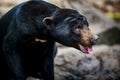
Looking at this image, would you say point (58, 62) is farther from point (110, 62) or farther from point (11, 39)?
point (11, 39)

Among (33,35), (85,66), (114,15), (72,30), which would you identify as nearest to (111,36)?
(85,66)

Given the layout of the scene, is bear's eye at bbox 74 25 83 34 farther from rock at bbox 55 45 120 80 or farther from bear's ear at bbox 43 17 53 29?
rock at bbox 55 45 120 80

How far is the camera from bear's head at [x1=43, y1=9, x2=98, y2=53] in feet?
19.4

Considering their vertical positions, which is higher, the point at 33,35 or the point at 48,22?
the point at 48,22

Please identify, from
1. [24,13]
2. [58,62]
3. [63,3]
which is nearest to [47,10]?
[24,13]

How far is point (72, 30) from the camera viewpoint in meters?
5.97

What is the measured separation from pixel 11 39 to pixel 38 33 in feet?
1.36

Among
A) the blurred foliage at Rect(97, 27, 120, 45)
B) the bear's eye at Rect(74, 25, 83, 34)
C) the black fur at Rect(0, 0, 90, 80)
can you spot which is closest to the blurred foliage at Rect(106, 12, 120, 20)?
the blurred foliage at Rect(97, 27, 120, 45)

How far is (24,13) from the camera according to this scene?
6406 millimetres

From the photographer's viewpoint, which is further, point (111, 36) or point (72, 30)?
point (111, 36)

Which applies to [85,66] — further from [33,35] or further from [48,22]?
[48,22]

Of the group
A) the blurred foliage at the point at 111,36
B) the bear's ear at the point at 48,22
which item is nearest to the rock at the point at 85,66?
the bear's ear at the point at 48,22

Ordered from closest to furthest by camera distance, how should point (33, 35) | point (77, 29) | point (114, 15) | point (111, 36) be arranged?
point (77, 29) → point (33, 35) → point (111, 36) → point (114, 15)

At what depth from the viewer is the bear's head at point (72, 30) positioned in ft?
19.4
